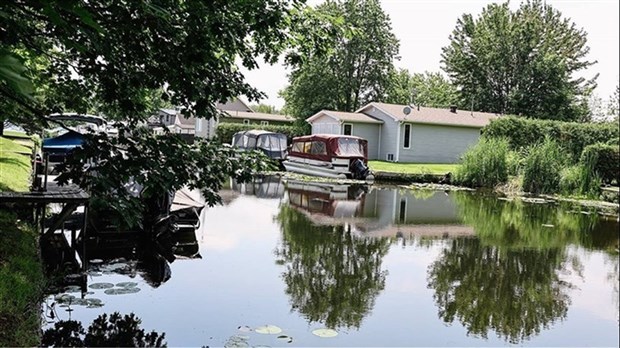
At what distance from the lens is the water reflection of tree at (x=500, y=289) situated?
20.3 feet

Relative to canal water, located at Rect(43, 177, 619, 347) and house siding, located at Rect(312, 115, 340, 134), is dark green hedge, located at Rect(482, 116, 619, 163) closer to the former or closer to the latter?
house siding, located at Rect(312, 115, 340, 134)

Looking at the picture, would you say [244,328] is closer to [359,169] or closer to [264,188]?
[264,188]

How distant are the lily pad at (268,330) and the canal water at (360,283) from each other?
0.07ft

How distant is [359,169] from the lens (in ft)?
75.1

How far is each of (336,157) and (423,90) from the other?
3698cm

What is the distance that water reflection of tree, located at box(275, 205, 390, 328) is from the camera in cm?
624

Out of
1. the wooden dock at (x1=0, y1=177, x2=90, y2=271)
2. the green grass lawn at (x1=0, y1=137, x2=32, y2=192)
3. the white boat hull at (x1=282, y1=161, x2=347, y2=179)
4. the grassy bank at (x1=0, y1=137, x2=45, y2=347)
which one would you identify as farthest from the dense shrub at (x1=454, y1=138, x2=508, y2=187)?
the grassy bank at (x1=0, y1=137, x2=45, y2=347)

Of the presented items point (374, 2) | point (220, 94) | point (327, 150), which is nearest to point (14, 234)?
point (220, 94)

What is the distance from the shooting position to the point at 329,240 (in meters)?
10.3

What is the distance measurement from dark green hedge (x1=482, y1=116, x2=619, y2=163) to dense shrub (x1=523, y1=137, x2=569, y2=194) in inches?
188

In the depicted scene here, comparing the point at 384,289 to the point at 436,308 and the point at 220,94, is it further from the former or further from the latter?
the point at 220,94

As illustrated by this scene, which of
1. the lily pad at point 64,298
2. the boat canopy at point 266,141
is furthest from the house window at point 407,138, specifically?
the lily pad at point 64,298

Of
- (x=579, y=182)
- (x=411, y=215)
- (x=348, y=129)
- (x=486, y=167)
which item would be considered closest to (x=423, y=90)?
(x=348, y=129)

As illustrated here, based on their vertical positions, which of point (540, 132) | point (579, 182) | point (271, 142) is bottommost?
point (579, 182)
